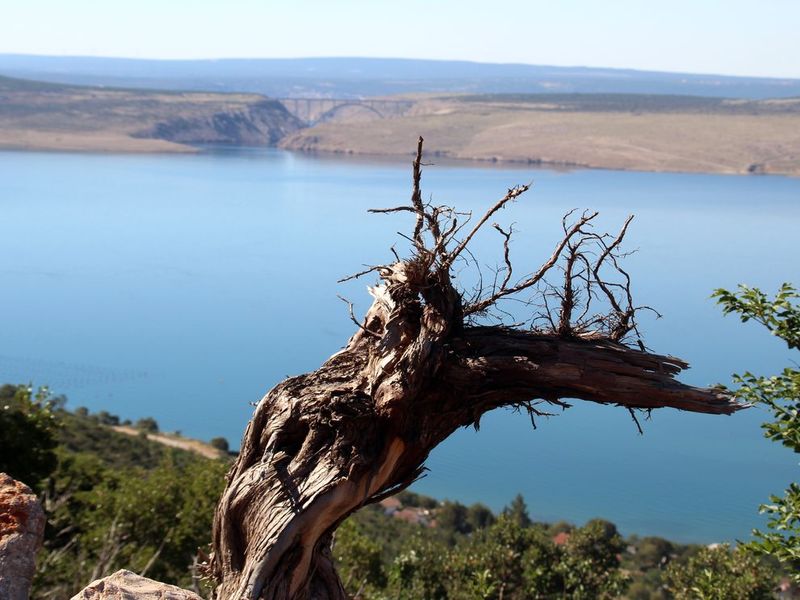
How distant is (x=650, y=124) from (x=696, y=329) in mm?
64845

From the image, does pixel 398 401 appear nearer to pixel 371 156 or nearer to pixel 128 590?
pixel 128 590

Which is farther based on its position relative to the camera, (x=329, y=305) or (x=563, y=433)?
(x=329, y=305)

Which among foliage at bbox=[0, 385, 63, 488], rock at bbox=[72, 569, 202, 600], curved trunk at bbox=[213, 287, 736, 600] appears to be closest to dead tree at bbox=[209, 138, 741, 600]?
curved trunk at bbox=[213, 287, 736, 600]

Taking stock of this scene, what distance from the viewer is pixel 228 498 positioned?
3.72m

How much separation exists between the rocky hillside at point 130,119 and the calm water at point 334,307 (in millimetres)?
22247

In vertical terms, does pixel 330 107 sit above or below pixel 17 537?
below

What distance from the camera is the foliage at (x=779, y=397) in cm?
380

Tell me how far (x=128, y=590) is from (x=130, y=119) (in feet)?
323

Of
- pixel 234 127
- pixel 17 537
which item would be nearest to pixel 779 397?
pixel 17 537

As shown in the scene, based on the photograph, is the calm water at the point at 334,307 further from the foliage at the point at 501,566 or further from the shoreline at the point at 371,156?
Result: the shoreline at the point at 371,156

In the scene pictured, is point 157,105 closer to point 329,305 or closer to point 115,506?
point 329,305

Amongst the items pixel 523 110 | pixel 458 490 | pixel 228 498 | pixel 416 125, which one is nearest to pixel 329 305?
pixel 458 490

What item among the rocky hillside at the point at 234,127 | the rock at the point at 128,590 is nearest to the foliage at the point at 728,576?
the rock at the point at 128,590

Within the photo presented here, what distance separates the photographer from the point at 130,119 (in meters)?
97.0
